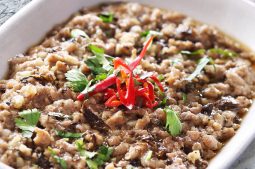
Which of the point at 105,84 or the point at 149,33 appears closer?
the point at 105,84

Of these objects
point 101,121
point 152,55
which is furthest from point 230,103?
point 101,121

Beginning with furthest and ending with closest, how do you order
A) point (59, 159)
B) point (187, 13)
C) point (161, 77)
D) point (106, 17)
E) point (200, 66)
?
1. point (187, 13)
2. point (106, 17)
3. point (200, 66)
4. point (161, 77)
5. point (59, 159)

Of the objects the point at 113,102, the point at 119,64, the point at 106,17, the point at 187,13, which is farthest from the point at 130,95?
the point at 187,13

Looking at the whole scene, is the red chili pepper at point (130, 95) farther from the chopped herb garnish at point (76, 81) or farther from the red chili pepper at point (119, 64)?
the chopped herb garnish at point (76, 81)

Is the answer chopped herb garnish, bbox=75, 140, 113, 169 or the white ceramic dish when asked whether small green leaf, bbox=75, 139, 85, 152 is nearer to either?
chopped herb garnish, bbox=75, 140, 113, 169

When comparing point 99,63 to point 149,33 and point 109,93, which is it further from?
point 149,33

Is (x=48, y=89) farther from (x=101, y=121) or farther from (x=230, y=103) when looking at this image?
(x=230, y=103)
